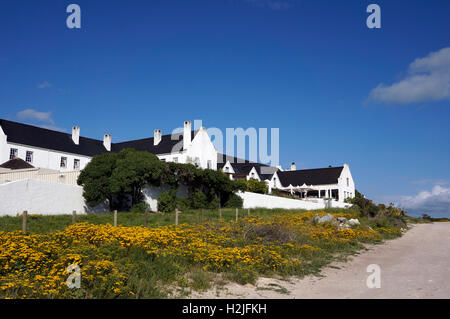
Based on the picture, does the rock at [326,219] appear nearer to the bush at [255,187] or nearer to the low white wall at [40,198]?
the low white wall at [40,198]

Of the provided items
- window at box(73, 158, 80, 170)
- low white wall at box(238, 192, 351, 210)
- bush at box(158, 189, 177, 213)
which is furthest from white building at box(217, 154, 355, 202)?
bush at box(158, 189, 177, 213)

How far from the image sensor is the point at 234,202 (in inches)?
1374

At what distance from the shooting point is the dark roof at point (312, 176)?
57.4m

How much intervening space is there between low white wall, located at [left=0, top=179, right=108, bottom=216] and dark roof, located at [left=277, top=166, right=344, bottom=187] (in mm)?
38306

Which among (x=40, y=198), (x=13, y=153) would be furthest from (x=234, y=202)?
(x=13, y=153)

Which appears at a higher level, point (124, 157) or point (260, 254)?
point (124, 157)

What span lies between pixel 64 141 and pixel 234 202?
24.6m

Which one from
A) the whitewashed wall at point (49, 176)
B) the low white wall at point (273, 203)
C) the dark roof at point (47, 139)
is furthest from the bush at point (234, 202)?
the dark roof at point (47, 139)

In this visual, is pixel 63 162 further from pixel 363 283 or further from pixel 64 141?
pixel 363 283

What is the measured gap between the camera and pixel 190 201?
31.5m

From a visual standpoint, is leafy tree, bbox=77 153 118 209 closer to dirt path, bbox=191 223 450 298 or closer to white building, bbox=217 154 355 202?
dirt path, bbox=191 223 450 298

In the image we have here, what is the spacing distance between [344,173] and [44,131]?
42.6m
